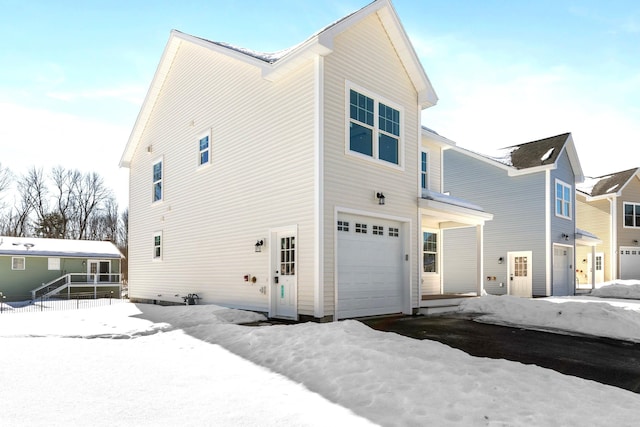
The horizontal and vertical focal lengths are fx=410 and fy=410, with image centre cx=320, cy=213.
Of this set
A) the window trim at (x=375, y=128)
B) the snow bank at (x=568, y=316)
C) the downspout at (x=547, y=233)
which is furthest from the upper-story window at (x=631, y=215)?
the window trim at (x=375, y=128)

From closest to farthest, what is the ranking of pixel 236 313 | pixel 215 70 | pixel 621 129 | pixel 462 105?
1. pixel 236 313
2. pixel 215 70
3. pixel 462 105
4. pixel 621 129

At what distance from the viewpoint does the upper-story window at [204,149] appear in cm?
1275

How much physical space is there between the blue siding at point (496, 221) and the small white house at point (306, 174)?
6982 mm

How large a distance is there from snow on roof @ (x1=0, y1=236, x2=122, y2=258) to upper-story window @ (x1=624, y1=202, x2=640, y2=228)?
3493cm

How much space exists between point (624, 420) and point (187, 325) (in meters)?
7.36

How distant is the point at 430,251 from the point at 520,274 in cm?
695

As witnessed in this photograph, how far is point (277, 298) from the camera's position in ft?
32.1

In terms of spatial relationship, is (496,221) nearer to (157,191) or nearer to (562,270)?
(562,270)

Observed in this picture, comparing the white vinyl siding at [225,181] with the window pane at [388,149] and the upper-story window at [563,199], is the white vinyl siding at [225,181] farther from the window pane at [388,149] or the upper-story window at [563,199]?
the upper-story window at [563,199]

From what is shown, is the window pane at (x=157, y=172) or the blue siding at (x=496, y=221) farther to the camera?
the blue siding at (x=496, y=221)

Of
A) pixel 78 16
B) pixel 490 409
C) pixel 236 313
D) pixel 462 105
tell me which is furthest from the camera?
pixel 462 105

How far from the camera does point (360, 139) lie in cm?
1005

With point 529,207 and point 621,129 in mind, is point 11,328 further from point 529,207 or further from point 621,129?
point 621,129

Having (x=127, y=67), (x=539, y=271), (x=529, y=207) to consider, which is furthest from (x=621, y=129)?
(x=127, y=67)
